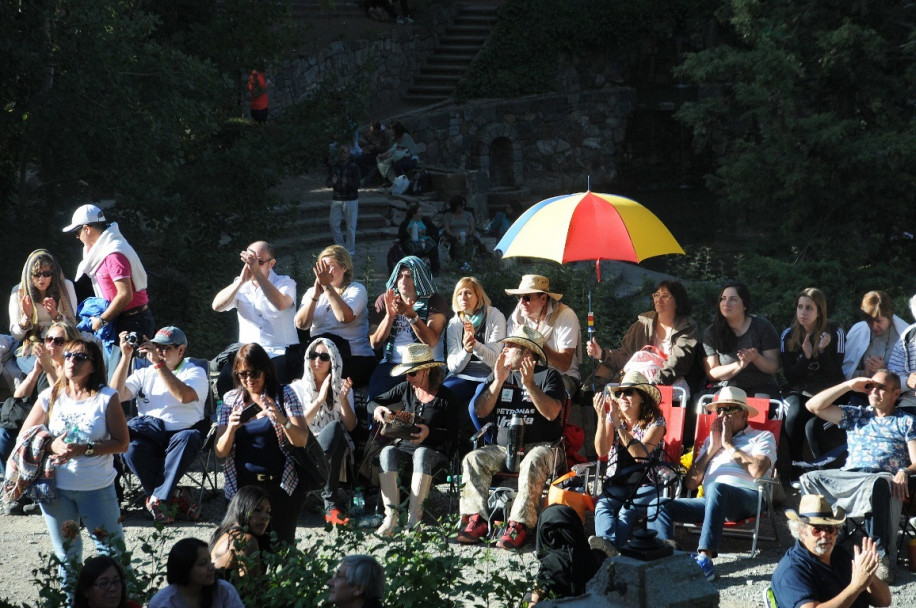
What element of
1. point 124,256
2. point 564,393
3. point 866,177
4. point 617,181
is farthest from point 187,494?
point 617,181

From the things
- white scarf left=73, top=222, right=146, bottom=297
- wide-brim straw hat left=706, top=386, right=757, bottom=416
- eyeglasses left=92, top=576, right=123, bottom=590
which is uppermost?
white scarf left=73, top=222, right=146, bottom=297

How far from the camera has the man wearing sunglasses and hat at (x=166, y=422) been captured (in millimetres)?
7707

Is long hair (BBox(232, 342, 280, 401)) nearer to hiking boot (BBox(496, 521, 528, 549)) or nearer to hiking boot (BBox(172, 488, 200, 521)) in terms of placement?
hiking boot (BBox(172, 488, 200, 521))

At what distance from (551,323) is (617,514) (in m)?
1.73

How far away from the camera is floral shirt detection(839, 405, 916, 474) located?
707 centimetres

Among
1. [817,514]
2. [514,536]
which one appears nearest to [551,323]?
[514,536]

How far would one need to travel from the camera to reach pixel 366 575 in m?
4.83

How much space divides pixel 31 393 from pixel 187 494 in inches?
49.3

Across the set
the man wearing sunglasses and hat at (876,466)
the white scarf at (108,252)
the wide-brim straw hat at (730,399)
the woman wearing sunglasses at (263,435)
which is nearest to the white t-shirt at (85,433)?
the woman wearing sunglasses at (263,435)

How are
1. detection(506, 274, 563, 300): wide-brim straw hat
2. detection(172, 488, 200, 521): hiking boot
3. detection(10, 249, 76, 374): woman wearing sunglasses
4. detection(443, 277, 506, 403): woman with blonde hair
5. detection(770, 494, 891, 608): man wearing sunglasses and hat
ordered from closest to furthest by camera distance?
detection(770, 494, 891, 608): man wearing sunglasses and hat, detection(172, 488, 200, 521): hiking boot, detection(10, 249, 76, 374): woman wearing sunglasses, detection(443, 277, 506, 403): woman with blonde hair, detection(506, 274, 563, 300): wide-brim straw hat

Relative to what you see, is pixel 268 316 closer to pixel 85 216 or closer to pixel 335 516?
pixel 85 216

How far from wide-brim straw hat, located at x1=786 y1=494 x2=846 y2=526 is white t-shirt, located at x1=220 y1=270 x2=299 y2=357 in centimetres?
→ 415

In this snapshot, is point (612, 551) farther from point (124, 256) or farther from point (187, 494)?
point (124, 256)

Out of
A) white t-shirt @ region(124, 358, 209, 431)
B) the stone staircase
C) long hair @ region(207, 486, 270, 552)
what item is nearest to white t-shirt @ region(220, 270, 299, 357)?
white t-shirt @ region(124, 358, 209, 431)
